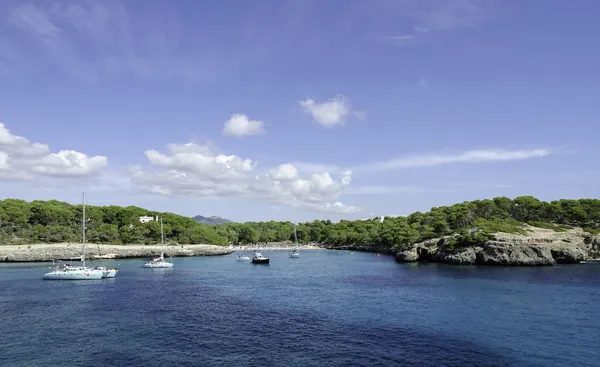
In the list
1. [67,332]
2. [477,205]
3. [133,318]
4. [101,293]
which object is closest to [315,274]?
[101,293]

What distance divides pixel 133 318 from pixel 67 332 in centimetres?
903

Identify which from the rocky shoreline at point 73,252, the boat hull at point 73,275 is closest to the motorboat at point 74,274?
the boat hull at point 73,275

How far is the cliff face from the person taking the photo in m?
124

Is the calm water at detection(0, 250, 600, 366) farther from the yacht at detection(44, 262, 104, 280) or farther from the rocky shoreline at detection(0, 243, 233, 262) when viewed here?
the rocky shoreline at detection(0, 243, 233, 262)

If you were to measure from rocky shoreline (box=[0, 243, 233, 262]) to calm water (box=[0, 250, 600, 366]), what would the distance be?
2402 inches

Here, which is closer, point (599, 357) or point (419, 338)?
point (599, 357)

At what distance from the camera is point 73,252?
15675cm

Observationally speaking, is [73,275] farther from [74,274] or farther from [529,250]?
[529,250]

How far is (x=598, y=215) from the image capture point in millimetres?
153250

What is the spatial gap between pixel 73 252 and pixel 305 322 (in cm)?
13625

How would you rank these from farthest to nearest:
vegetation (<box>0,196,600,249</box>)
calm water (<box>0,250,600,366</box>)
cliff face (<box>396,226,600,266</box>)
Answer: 1. vegetation (<box>0,196,600,249</box>)
2. cliff face (<box>396,226,600,266</box>)
3. calm water (<box>0,250,600,366</box>)

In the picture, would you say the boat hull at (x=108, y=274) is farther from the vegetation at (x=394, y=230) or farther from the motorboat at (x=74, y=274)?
the vegetation at (x=394, y=230)

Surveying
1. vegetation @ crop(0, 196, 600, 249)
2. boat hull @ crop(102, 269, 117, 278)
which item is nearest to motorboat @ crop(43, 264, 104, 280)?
boat hull @ crop(102, 269, 117, 278)

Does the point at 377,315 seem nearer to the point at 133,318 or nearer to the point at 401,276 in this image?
the point at 133,318
